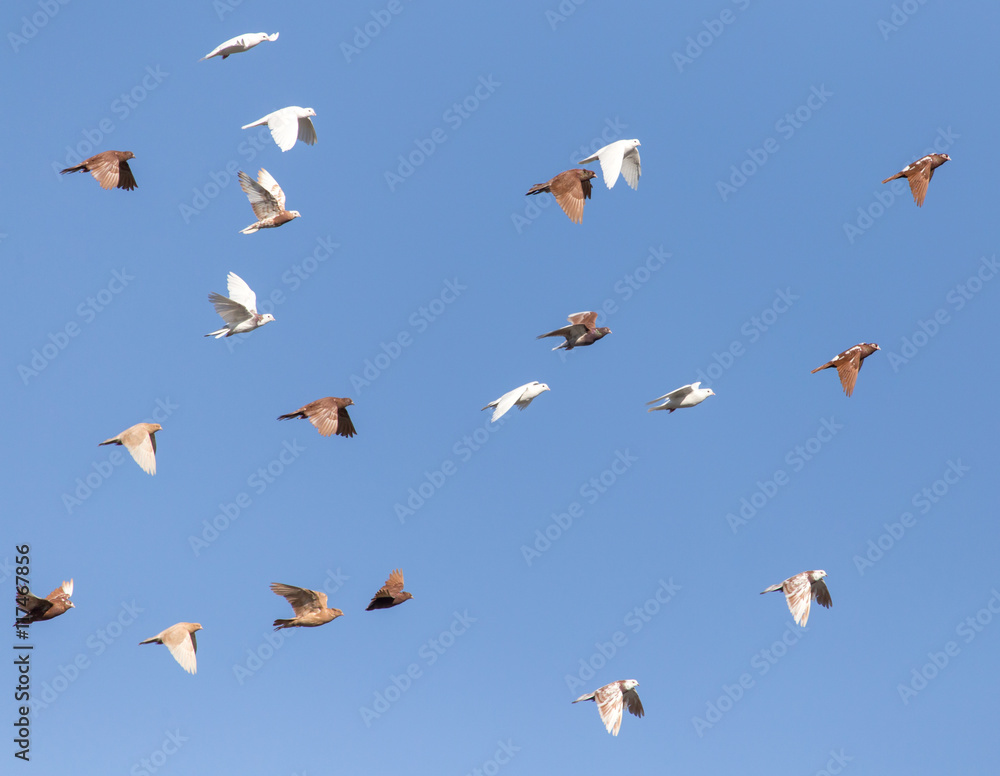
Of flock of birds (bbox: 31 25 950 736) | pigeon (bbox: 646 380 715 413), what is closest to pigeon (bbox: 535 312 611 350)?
flock of birds (bbox: 31 25 950 736)

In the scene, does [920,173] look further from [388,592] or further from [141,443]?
[141,443]

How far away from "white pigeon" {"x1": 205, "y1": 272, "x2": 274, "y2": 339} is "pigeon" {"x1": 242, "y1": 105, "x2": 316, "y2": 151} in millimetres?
3812

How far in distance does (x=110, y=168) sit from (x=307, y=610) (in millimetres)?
12898

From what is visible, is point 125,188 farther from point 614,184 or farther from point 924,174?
point 924,174

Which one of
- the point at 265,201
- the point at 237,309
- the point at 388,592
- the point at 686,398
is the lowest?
the point at 388,592

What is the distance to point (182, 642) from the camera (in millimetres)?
31984

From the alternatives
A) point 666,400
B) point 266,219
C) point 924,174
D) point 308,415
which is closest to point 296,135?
point 266,219

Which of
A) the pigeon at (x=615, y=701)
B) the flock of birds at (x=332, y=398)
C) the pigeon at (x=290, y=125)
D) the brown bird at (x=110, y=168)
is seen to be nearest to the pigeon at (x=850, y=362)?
the flock of birds at (x=332, y=398)

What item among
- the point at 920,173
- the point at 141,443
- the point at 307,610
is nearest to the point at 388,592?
the point at 307,610

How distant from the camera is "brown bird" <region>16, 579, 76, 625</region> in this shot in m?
33.7

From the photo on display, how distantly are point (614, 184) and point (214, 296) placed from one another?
1053cm

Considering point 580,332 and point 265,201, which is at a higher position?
point 265,201

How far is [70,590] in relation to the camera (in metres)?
34.2

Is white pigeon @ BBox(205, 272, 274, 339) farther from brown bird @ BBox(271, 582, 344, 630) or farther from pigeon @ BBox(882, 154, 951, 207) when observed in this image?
pigeon @ BBox(882, 154, 951, 207)
